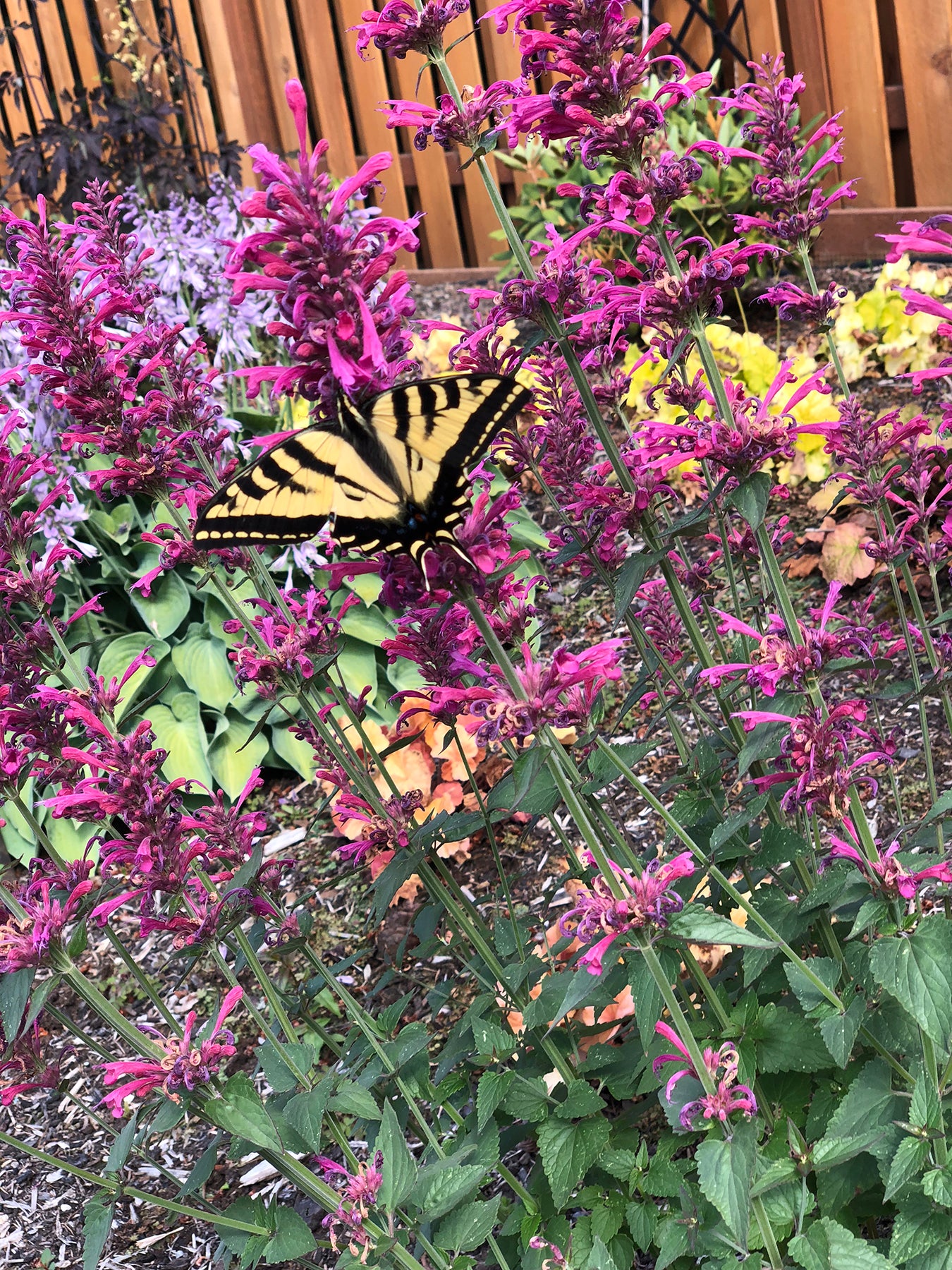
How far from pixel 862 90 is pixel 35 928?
6.00 meters

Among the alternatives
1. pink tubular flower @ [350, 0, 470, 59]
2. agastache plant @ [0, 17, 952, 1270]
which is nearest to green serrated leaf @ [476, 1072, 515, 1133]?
agastache plant @ [0, 17, 952, 1270]

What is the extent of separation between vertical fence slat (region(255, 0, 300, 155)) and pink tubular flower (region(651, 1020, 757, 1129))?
768 cm

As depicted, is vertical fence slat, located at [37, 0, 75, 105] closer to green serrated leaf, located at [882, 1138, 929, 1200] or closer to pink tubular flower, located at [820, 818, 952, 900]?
pink tubular flower, located at [820, 818, 952, 900]

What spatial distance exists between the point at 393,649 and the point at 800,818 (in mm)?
911

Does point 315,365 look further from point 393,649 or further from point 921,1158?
point 921,1158

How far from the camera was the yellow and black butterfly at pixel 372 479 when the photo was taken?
5.60 feet

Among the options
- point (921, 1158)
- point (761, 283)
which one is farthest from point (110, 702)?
point (761, 283)

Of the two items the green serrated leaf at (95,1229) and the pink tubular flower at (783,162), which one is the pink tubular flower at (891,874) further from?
the green serrated leaf at (95,1229)

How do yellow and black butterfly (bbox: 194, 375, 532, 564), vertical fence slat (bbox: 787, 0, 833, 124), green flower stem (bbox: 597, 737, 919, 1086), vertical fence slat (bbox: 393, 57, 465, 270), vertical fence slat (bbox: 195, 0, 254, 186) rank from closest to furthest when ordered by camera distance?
yellow and black butterfly (bbox: 194, 375, 532, 564) → green flower stem (bbox: 597, 737, 919, 1086) → vertical fence slat (bbox: 787, 0, 833, 124) → vertical fence slat (bbox: 393, 57, 465, 270) → vertical fence slat (bbox: 195, 0, 254, 186)

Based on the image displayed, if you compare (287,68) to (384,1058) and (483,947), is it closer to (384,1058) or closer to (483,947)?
(483,947)

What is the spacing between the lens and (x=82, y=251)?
7.47ft

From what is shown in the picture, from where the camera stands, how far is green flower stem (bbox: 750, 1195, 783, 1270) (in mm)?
1753

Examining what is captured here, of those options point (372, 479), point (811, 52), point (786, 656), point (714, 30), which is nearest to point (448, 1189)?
point (786, 656)

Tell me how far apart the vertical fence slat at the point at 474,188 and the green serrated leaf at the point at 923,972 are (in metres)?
6.60
